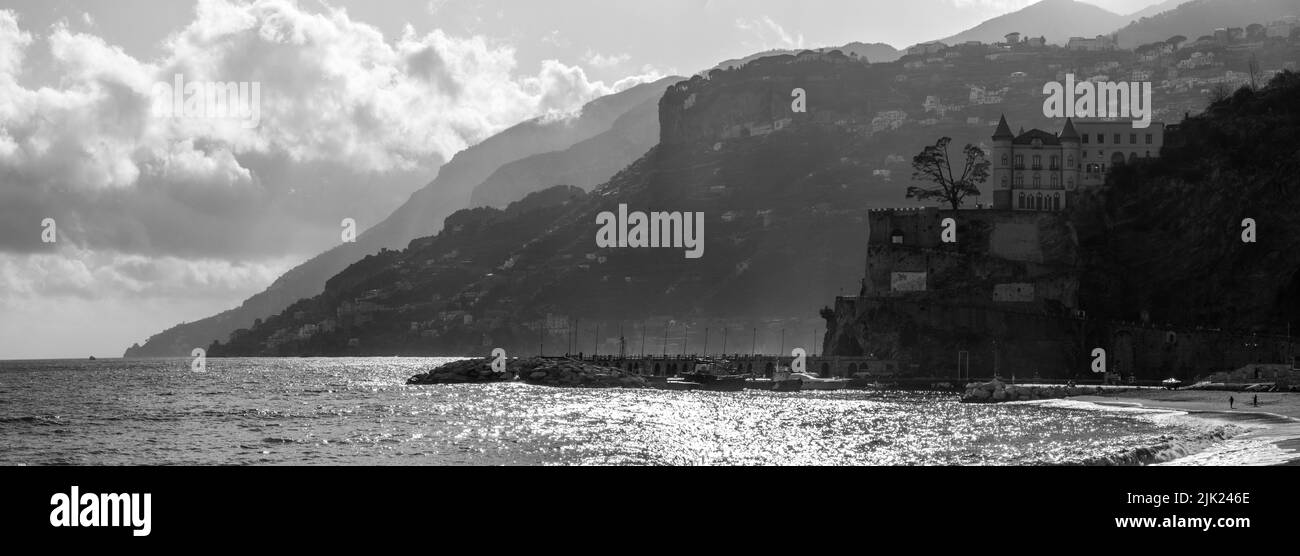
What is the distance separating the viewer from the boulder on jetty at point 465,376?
166 meters

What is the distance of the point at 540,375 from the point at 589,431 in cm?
8431

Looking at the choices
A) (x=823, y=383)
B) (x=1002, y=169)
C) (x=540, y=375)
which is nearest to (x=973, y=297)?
(x=1002, y=169)

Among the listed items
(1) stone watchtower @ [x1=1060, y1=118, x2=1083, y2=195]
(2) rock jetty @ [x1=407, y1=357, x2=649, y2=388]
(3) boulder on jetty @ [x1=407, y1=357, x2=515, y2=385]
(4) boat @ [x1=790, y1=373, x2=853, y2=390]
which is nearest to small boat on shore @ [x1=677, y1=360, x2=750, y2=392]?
(2) rock jetty @ [x1=407, y1=357, x2=649, y2=388]

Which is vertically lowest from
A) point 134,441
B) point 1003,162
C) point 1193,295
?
point 134,441

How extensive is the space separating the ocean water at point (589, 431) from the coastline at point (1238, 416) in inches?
48.8

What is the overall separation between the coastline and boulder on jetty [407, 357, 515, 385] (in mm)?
77027

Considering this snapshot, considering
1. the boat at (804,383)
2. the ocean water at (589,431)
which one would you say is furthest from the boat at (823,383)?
the ocean water at (589,431)

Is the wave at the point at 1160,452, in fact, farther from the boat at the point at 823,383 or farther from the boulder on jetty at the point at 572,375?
the boulder on jetty at the point at 572,375

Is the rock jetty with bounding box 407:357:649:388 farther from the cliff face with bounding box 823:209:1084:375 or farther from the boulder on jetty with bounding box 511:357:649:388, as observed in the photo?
the cliff face with bounding box 823:209:1084:375

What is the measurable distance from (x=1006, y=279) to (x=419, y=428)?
93.2 metres
